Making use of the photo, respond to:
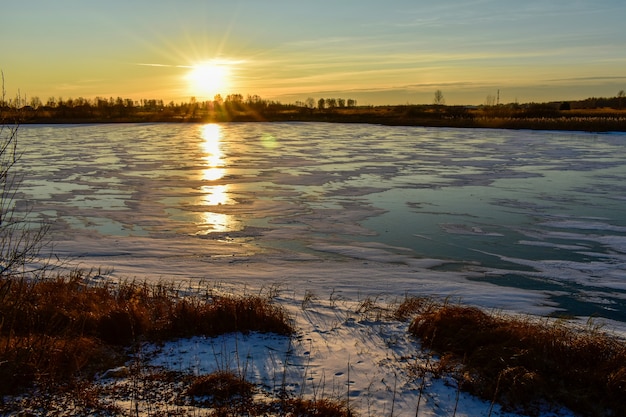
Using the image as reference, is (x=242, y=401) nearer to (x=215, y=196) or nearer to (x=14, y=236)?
(x=14, y=236)

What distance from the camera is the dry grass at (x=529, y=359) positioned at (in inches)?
157

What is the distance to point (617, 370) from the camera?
414 centimetres

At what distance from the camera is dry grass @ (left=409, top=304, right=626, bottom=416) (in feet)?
13.0

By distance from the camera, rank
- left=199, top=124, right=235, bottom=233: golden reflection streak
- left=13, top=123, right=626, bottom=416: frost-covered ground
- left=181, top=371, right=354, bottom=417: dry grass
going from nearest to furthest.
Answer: left=181, top=371, right=354, bottom=417: dry grass → left=13, top=123, right=626, bottom=416: frost-covered ground → left=199, top=124, right=235, bottom=233: golden reflection streak

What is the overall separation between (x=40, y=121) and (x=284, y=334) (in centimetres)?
6408

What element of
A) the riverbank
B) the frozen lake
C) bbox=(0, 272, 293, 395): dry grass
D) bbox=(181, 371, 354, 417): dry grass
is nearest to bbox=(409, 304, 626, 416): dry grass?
bbox=(181, 371, 354, 417): dry grass

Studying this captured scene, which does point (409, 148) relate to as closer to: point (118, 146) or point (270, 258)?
point (118, 146)

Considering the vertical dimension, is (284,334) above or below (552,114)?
below

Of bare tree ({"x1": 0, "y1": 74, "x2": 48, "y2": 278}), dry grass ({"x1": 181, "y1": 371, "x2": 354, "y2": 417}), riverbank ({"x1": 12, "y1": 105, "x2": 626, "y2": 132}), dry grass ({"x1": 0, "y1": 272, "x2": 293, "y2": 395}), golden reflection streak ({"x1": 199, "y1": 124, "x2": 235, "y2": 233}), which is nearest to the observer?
dry grass ({"x1": 181, "y1": 371, "x2": 354, "y2": 417})

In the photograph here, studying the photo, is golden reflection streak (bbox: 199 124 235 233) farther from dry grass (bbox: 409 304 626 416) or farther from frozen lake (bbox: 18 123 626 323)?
dry grass (bbox: 409 304 626 416)

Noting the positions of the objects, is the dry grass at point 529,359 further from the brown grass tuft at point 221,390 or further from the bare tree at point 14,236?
the bare tree at point 14,236

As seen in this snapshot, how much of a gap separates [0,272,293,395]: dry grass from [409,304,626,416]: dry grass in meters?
1.69

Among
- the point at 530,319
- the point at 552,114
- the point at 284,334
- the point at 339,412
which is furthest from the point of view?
the point at 552,114

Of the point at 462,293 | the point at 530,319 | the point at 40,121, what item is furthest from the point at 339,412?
Result: the point at 40,121
